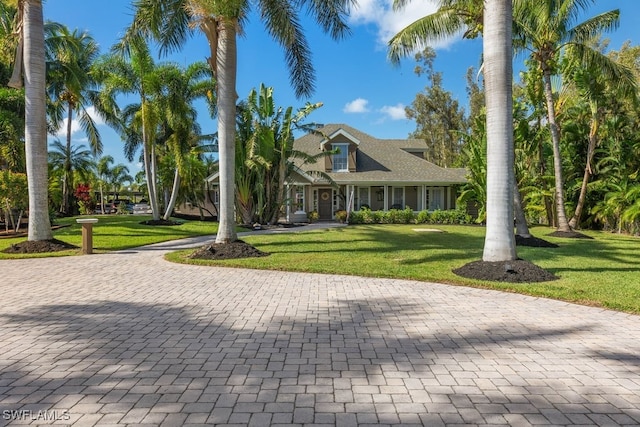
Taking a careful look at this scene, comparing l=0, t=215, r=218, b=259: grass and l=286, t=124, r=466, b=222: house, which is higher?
l=286, t=124, r=466, b=222: house

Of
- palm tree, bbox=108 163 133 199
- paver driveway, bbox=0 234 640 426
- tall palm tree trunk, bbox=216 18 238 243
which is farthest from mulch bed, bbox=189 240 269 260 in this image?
palm tree, bbox=108 163 133 199

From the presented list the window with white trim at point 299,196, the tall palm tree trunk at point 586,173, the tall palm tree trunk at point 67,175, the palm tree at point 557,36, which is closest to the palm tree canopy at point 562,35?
the palm tree at point 557,36

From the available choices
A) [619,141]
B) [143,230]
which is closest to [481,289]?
[143,230]

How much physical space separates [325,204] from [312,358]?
23.3m

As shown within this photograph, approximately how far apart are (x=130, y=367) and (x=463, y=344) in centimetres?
357

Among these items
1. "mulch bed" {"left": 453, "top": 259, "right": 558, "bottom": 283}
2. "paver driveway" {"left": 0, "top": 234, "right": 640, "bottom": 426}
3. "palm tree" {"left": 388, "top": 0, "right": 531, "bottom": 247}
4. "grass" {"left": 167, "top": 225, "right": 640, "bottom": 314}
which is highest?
"palm tree" {"left": 388, "top": 0, "right": 531, "bottom": 247}

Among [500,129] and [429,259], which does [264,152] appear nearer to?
[429,259]

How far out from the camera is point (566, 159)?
21719 millimetres

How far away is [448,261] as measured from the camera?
10133 mm

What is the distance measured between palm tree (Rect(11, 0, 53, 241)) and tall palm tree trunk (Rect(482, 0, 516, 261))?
1292 cm

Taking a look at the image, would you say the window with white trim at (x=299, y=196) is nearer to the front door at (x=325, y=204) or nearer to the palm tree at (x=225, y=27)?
the front door at (x=325, y=204)

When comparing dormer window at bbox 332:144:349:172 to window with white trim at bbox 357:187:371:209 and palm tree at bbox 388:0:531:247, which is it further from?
palm tree at bbox 388:0:531:247

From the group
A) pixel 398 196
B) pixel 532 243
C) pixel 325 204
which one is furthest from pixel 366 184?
pixel 532 243

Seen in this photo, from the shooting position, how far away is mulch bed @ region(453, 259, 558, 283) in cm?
761
